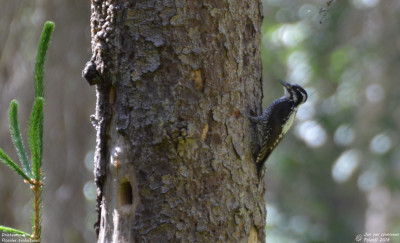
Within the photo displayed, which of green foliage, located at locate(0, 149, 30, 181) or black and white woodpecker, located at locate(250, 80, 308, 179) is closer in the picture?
green foliage, located at locate(0, 149, 30, 181)

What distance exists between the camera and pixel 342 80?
30.9ft

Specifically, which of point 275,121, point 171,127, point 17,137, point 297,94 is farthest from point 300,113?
point 17,137

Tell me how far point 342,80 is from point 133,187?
280 inches

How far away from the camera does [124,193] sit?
10.00 ft

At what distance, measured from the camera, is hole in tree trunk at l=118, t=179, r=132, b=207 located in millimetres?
3025

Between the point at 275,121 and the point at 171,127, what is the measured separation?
1.72 meters

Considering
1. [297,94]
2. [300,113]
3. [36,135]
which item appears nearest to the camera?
[36,135]

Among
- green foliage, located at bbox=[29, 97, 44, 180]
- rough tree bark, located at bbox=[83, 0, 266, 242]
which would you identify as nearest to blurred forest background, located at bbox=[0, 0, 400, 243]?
rough tree bark, located at bbox=[83, 0, 266, 242]

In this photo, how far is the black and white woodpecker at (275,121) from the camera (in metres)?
3.37

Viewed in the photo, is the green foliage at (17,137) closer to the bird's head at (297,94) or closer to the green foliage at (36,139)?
the green foliage at (36,139)

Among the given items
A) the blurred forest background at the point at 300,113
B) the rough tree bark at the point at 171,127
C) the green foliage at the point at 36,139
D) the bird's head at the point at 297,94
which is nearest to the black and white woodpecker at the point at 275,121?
the bird's head at the point at 297,94

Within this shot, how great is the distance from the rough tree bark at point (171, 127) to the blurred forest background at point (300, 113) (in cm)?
249

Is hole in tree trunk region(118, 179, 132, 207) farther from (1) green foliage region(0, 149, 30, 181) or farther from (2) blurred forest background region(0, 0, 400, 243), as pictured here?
(2) blurred forest background region(0, 0, 400, 243)

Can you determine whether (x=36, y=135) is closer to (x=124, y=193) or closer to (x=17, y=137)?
(x=17, y=137)
